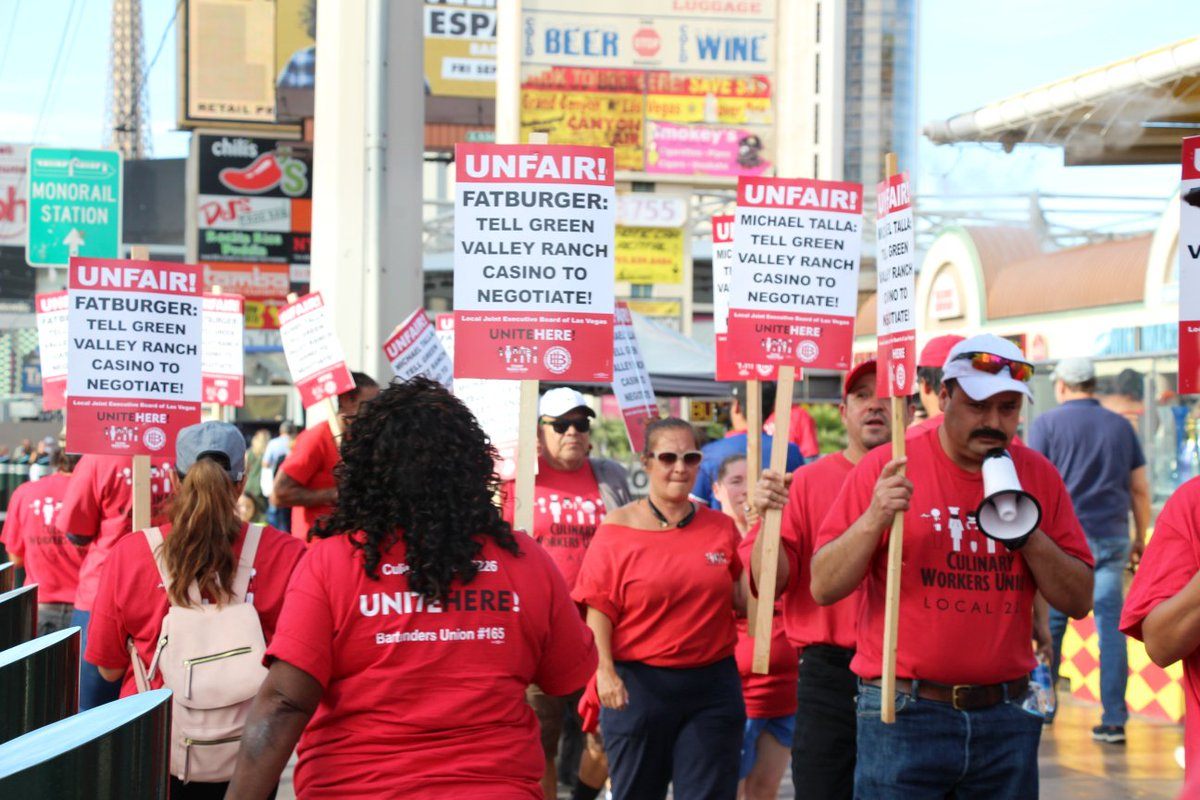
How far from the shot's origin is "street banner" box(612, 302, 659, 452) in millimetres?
8812

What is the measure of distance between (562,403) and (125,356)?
6.47 ft

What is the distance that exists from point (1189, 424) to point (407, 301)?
7882mm

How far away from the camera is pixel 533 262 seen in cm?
586

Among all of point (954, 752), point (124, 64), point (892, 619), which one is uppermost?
point (124, 64)

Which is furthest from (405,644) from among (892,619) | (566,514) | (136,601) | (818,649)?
(566,514)

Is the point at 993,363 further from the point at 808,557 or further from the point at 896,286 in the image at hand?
the point at 808,557

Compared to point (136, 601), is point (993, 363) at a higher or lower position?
higher

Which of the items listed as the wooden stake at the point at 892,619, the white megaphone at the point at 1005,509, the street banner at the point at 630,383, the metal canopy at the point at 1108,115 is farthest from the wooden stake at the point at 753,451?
the metal canopy at the point at 1108,115

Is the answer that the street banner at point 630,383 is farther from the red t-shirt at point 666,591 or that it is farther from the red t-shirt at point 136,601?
the red t-shirt at point 136,601

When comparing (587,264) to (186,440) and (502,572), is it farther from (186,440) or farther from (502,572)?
(502,572)

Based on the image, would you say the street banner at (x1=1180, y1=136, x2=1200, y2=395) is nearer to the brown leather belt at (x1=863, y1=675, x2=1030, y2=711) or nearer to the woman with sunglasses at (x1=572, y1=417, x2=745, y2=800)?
the brown leather belt at (x1=863, y1=675, x2=1030, y2=711)

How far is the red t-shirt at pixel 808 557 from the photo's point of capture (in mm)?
5805

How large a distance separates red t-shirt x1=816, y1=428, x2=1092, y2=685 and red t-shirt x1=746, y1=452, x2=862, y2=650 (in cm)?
97

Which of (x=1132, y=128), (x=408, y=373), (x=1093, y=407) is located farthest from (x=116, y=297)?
(x=1132, y=128)
